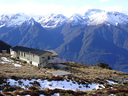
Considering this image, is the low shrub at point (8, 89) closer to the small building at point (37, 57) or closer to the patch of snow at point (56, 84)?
the patch of snow at point (56, 84)

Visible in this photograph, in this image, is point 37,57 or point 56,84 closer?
point 56,84

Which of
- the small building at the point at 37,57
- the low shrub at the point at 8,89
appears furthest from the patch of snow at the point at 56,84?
the small building at the point at 37,57

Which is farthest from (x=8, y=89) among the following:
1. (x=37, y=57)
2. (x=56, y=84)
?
(x=37, y=57)

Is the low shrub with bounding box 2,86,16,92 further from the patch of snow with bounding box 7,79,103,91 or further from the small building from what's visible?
the small building

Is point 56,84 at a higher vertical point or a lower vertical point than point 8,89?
lower

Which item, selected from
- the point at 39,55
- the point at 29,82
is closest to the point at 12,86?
the point at 29,82

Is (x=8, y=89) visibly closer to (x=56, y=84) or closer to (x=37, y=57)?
(x=56, y=84)

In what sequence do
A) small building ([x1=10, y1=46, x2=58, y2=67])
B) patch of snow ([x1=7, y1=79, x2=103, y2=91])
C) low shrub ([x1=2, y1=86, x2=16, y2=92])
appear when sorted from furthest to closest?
small building ([x1=10, y1=46, x2=58, y2=67]), patch of snow ([x1=7, y1=79, x2=103, y2=91]), low shrub ([x1=2, y1=86, x2=16, y2=92])

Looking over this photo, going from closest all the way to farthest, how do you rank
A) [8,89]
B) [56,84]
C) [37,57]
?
1. [8,89]
2. [56,84]
3. [37,57]

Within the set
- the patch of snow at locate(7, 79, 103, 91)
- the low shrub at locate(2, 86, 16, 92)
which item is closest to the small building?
the patch of snow at locate(7, 79, 103, 91)

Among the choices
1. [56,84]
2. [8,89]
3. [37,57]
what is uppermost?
[37,57]

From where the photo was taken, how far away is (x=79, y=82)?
109 ft

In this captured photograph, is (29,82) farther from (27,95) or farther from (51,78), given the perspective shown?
(27,95)

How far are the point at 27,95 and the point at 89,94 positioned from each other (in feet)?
26.6
